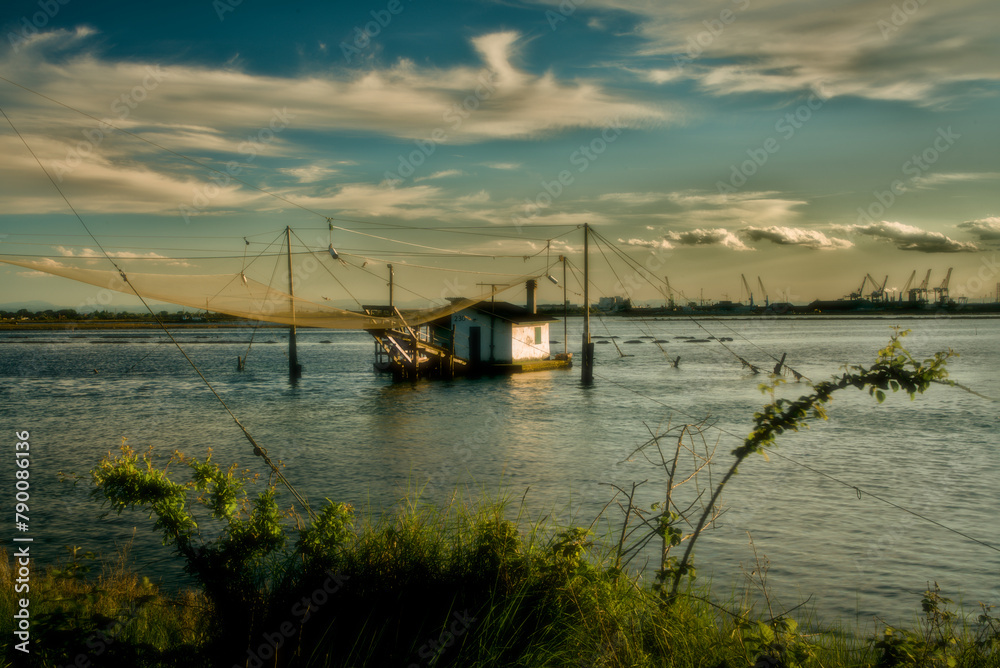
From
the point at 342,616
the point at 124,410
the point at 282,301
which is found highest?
the point at 282,301

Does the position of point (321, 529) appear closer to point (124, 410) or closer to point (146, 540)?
point (146, 540)

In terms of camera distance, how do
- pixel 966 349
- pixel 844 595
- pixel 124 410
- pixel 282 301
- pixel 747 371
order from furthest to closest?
1. pixel 966 349
2. pixel 747 371
3. pixel 124 410
4. pixel 282 301
5. pixel 844 595

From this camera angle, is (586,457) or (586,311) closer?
(586,457)

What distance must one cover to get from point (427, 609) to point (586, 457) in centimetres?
1404

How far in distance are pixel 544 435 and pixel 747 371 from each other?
3575 cm

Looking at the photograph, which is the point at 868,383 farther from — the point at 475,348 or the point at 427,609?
the point at 475,348

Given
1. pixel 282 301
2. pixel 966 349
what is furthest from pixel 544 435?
pixel 966 349

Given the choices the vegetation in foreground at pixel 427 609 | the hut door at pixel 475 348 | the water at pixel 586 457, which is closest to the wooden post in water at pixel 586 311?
the water at pixel 586 457

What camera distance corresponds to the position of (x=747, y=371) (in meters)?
53.3

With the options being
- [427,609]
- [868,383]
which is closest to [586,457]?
[427,609]

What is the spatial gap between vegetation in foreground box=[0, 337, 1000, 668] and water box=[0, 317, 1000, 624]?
2024 millimetres

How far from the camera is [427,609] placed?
16.1 ft

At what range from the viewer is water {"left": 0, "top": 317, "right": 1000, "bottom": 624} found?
1012 cm

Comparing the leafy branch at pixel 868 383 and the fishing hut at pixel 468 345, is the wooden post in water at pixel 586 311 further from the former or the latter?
the leafy branch at pixel 868 383
